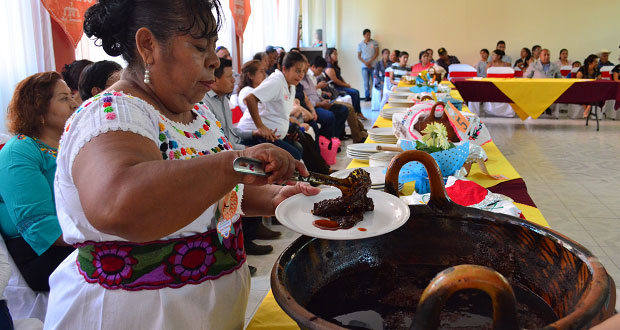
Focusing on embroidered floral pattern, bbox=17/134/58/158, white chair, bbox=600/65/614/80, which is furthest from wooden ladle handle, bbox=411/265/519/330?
white chair, bbox=600/65/614/80

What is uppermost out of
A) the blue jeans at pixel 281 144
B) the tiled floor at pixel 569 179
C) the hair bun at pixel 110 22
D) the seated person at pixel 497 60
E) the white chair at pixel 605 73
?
the seated person at pixel 497 60

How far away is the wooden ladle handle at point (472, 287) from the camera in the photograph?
0.49m

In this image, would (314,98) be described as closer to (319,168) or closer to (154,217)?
(319,168)

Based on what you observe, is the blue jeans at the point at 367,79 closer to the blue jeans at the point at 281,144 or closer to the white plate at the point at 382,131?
the blue jeans at the point at 281,144

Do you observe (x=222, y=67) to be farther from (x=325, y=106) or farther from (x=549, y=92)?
(x=549, y=92)

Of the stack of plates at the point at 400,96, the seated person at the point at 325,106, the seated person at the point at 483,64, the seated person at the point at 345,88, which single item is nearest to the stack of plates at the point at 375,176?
the stack of plates at the point at 400,96

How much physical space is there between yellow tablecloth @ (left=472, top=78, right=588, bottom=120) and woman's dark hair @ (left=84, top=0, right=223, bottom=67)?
6.94 meters

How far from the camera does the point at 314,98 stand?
6121 millimetres

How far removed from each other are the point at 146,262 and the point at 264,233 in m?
2.38

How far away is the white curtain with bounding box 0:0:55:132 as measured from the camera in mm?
2605

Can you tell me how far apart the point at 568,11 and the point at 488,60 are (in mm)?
2150

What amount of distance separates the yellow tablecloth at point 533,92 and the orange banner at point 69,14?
5870 mm

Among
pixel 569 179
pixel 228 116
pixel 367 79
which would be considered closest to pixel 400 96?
pixel 228 116

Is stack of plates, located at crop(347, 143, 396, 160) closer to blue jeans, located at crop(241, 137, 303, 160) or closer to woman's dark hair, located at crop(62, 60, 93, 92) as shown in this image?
woman's dark hair, located at crop(62, 60, 93, 92)
